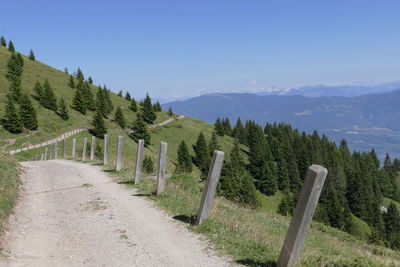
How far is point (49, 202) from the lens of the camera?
1004 cm

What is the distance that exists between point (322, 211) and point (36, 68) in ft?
294

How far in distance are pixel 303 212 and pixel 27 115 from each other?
2132 inches

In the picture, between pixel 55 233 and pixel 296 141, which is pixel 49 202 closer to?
pixel 55 233

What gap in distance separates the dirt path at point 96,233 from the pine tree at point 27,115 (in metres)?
44.0

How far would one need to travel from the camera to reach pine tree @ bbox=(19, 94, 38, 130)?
49594 millimetres

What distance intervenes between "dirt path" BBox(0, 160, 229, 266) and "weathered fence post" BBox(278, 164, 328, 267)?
121 centimetres

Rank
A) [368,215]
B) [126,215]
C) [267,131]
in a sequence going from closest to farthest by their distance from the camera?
[126,215] < [368,215] < [267,131]

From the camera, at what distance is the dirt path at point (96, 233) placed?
18.8ft

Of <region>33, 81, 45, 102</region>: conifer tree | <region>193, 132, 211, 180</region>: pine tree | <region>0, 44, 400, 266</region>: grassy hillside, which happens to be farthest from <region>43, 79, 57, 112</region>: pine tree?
<region>193, 132, 211, 180</region>: pine tree

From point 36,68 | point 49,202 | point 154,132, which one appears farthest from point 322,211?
point 36,68

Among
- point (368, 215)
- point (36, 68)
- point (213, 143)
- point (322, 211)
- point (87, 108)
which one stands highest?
point (36, 68)

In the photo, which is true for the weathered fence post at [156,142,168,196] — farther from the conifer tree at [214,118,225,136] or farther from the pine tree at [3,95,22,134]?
the conifer tree at [214,118,225,136]

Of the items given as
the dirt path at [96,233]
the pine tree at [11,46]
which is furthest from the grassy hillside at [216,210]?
the pine tree at [11,46]

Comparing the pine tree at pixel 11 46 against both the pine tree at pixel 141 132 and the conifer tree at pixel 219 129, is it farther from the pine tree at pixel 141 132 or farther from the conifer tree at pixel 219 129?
the conifer tree at pixel 219 129
